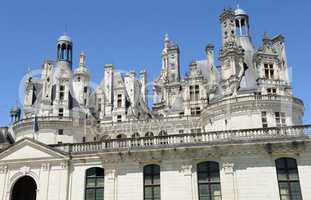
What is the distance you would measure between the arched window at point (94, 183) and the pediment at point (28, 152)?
2.32 meters

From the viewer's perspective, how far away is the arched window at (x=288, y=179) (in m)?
20.5

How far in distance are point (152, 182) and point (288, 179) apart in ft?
26.7

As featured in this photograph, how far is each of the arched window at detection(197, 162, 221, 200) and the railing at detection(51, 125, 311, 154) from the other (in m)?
1.49

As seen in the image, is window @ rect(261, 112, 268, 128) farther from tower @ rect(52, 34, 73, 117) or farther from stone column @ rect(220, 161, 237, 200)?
tower @ rect(52, 34, 73, 117)

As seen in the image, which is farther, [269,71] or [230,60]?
[230,60]

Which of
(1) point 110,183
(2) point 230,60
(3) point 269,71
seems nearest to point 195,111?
(2) point 230,60

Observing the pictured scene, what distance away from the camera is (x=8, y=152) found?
24.5m

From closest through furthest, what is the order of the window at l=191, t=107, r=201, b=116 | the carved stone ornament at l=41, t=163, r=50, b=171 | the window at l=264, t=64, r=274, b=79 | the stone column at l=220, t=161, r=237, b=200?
the stone column at l=220, t=161, r=237, b=200, the carved stone ornament at l=41, t=163, r=50, b=171, the window at l=264, t=64, r=274, b=79, the window at l=191, t=107, r=201, b=116

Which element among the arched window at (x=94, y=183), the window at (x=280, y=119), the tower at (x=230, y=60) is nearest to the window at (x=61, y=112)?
the arched window at (x=94, y=183)

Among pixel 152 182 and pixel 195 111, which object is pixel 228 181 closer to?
pixel 152 182

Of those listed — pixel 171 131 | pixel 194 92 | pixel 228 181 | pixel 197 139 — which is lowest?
pixel 228 181

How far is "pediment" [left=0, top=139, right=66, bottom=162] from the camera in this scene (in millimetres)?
23859

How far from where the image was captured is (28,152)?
2423cm

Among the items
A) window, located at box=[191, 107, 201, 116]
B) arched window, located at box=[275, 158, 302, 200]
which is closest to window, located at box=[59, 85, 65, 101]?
window, located at box=[191, 107, 201, 116]
